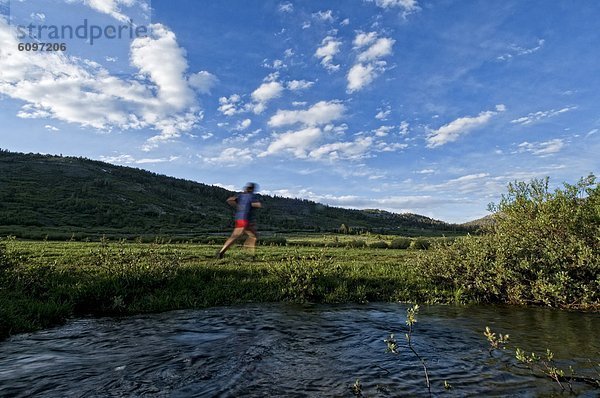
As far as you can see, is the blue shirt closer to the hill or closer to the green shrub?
the green shrub

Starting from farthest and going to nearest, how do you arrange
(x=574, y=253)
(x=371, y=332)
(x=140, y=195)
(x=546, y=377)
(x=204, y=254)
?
(x=140, y=195) → (x=204, y=254) → (x=574, y=253) → (x=371, y=332) → (x=546, y=377)

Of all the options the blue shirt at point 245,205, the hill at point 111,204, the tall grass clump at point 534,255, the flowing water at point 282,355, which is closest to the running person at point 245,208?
the blue shirt at point 245,205

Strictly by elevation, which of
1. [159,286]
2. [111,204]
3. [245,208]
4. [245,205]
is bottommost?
[159,286]

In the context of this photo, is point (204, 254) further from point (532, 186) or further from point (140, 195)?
point (140, 195)

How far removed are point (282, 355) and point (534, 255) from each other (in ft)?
41.5

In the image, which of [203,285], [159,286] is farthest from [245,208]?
[159,286]

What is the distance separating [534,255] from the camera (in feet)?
52.0

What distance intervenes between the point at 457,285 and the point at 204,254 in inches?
648

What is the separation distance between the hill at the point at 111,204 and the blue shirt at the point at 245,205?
33537mm

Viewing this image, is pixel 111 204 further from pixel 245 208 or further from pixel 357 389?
pixel 357 389

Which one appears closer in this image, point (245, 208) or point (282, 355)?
point (282, 355)

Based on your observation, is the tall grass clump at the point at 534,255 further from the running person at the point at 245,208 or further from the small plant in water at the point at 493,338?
the running person at the point at 245,208

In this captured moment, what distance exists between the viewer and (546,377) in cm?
729

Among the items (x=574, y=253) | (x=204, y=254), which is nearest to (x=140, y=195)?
(x=204, y=254)
